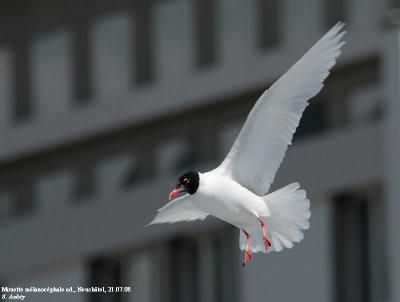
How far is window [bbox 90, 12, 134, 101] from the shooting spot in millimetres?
20891

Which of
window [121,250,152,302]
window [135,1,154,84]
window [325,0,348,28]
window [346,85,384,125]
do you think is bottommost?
window [121,250,152,302]

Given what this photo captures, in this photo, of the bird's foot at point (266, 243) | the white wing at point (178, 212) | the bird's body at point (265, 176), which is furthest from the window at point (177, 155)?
the bird's foot at point (266, 243)

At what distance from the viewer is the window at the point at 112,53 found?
68.5 feet

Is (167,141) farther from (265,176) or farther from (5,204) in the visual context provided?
(265,176)

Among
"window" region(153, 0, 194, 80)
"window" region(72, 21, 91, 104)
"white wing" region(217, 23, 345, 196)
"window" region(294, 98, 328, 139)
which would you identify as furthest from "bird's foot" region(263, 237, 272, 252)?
"window" region(72, 21, 91, 104)

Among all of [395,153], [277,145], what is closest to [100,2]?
[395,153]

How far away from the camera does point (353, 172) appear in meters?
18.1

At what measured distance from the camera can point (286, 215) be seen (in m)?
13.9

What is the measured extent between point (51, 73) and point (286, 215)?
8.23m

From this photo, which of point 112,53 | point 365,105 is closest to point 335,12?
point 365,105

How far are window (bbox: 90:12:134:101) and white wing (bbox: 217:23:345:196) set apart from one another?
6815 millimetres

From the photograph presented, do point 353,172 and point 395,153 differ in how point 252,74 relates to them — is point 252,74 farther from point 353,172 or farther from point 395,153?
point 395,153

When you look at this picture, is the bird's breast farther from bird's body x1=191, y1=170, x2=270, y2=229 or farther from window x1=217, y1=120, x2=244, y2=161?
window x1=217, y1=120, x2=244, y2=161

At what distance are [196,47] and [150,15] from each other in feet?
2.33
